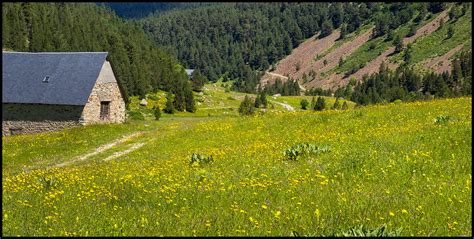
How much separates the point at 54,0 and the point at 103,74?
152254 millimetres

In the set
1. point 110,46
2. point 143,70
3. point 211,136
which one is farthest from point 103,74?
point 110,46

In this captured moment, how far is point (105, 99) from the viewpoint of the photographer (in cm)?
5172

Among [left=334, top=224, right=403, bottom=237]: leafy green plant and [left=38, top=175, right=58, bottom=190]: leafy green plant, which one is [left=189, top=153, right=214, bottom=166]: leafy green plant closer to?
[left=38, top=175, right=58, bottom=190]: leafy green plant

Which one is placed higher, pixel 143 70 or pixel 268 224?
pixel 268 224

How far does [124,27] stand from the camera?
609 feet

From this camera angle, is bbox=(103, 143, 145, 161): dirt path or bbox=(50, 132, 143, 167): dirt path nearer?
bbox=(50, 132, 143, 167): dirt path

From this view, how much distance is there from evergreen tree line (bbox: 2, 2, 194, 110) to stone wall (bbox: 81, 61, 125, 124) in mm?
65124

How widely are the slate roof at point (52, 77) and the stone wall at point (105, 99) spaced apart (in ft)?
3.72

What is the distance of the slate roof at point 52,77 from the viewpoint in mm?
49156

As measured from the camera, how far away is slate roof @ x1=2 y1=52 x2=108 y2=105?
49156mm

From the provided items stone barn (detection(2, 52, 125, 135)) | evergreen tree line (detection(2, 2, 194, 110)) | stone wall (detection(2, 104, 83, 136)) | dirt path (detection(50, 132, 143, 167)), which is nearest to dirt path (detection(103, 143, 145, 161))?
dirt path (detection(50, 132, 143, 167))

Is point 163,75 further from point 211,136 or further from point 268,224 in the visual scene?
point 268,224

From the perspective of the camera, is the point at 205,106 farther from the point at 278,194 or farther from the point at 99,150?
the point at 278,194

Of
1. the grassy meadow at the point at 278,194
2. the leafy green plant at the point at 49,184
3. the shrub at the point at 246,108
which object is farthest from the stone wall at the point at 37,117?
the shrub at the point at 246,108
